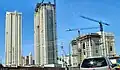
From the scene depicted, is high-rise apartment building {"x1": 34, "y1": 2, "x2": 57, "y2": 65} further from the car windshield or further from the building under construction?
the car windshield

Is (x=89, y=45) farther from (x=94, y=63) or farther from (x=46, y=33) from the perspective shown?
(x=94, y=63)

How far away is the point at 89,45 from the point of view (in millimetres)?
107062

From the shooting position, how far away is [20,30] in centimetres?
10812

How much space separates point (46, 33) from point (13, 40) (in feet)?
93.6

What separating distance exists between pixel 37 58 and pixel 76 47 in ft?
69.0

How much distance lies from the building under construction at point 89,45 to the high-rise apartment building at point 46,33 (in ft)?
57.3

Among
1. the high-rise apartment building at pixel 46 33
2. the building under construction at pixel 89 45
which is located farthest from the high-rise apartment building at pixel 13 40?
the building under construction at pixel 89 45

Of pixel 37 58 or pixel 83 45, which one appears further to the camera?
pixel 83 45

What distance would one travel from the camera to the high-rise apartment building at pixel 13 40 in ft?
340

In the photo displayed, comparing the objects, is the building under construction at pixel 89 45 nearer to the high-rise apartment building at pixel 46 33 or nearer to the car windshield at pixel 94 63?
the high-rise apartment building at pixel 46 33

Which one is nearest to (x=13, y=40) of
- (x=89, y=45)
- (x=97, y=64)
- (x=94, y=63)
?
(x=89, y=45)

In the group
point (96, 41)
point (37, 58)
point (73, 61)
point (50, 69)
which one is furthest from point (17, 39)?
point (50, 69)

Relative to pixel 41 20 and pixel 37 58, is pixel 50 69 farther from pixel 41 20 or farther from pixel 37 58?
pixel 37 58

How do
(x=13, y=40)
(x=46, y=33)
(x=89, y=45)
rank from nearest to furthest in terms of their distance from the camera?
(x=46, y=33)
(x=13, y=40)
(x=89, y=45)
